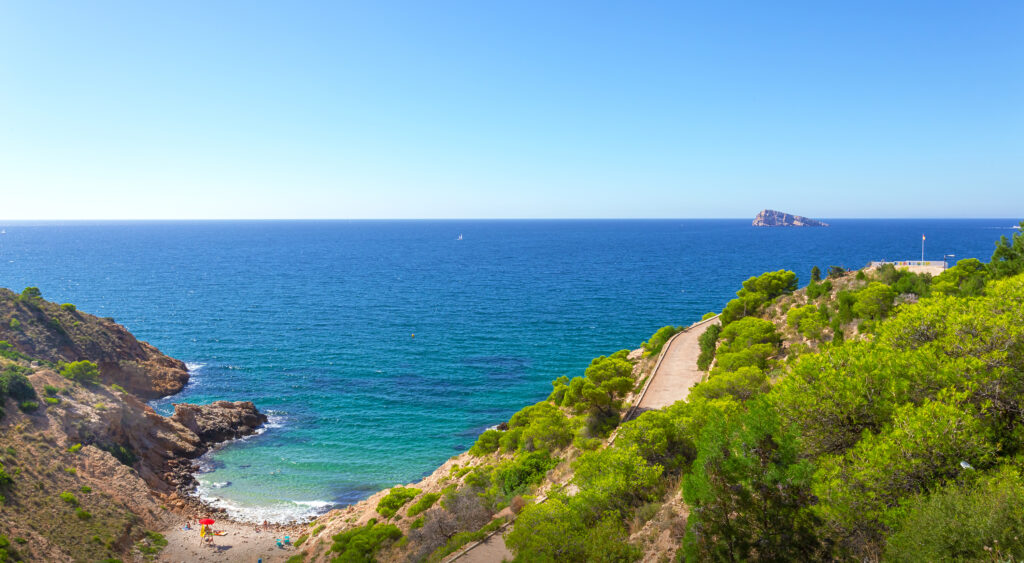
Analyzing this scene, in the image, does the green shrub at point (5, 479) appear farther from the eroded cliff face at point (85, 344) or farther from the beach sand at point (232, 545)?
the eroded cliff face at point (85, 344)

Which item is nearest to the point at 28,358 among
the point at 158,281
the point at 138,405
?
the point at 138,405

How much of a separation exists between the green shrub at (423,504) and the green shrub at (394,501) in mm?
1715

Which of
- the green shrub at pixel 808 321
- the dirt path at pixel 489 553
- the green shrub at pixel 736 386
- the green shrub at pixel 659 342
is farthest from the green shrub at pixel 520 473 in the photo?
the green shrub at pixel 659 342

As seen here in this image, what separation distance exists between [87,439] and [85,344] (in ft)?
68.5

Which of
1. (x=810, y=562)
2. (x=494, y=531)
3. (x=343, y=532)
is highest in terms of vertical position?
(x=810, y=562)

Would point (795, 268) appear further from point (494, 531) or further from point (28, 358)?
point (28, 358)

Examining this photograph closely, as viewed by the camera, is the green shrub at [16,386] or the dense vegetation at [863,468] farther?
the green shrub at [16,386]

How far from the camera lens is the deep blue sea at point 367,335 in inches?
1578

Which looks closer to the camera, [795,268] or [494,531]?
[494,531]

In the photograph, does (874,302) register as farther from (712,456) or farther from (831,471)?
(712,456)

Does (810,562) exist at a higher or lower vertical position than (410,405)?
higher

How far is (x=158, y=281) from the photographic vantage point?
107 m

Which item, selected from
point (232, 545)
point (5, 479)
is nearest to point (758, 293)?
point (232, 545)

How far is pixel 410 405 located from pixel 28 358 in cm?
3318
